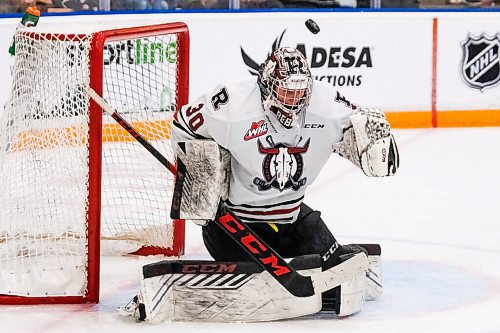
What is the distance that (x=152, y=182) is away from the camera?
4.48 meters

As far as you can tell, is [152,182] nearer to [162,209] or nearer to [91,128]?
[162,209]

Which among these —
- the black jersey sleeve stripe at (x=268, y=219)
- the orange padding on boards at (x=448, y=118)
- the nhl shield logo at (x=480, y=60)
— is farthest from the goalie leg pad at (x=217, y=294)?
the nhl shield logo at (x=480, y=60)

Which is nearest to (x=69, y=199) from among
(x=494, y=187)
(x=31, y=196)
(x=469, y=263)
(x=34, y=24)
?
(x=31, y=196)

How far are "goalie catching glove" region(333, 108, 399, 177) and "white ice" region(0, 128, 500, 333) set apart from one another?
0.45 metres

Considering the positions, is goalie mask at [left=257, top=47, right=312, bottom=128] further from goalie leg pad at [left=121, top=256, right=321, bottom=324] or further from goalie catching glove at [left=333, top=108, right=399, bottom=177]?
goalie leg pad at [left=121, top=256, right=321, bottom=324]

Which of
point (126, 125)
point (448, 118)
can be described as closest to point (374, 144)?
point (126, 125)

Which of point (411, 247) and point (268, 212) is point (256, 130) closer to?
point (268, 212)

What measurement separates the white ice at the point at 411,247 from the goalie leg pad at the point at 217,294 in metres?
0.04

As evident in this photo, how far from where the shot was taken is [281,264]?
136 inches

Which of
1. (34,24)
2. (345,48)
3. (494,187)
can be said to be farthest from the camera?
(345,48)

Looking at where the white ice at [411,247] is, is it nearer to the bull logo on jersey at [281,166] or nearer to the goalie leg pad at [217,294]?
the goalie leg pad at [217,294]

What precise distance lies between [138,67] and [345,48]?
2.72 metres


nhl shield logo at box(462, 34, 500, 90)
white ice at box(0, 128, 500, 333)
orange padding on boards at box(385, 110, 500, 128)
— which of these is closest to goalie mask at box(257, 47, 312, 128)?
white ice at box(0, 128, 500, 333)

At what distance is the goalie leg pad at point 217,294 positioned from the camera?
137 inches
